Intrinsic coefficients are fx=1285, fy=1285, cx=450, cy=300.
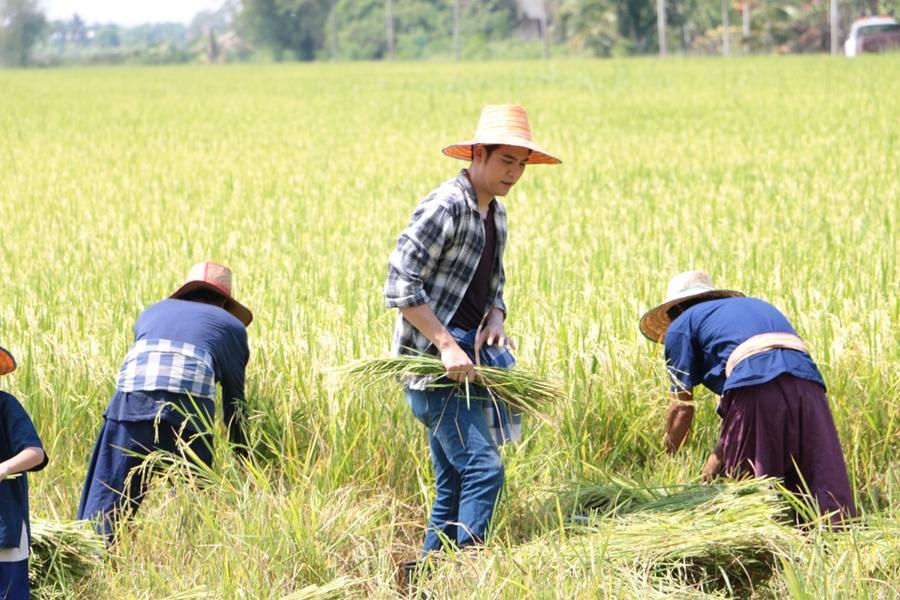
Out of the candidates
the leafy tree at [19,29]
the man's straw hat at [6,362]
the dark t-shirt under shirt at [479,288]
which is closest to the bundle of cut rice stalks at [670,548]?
the dark t-shirt under shirt at [479,288]

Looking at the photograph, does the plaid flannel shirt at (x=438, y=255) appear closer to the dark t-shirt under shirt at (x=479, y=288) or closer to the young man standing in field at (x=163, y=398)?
the dark t-shirt under shirt at (x=479, y=288)

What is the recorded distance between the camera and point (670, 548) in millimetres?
3365

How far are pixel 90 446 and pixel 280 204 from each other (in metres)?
6.47

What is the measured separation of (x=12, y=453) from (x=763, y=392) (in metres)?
2.11

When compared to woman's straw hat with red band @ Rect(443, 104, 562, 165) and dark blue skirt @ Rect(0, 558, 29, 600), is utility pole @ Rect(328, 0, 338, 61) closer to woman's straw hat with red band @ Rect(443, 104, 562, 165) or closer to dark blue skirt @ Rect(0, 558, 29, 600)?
woman's straw hat with red band @ Rect(443, 104, 562, 165)

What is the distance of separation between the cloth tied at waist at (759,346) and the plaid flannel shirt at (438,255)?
34.2 inches

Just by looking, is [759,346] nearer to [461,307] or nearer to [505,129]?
[461,307]

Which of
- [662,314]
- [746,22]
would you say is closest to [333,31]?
[746,22]

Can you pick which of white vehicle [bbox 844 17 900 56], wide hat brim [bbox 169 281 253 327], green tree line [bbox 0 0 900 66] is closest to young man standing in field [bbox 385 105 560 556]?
wide hat brim [bbox 169 281 253 327]

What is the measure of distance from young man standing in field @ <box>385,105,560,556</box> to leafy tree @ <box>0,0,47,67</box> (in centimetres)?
10880

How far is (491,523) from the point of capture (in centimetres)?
354

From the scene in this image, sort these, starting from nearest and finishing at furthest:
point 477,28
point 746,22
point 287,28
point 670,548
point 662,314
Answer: point 670,548
point 662,314
point 746,22
point 477,28
point 287,28

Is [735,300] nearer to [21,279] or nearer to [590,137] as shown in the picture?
[21,279]

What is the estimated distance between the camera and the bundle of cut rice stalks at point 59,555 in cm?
355
